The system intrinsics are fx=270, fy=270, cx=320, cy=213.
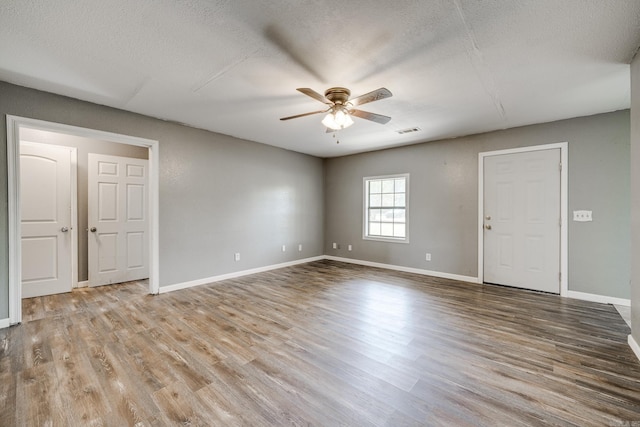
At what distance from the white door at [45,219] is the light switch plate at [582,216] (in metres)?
7.29

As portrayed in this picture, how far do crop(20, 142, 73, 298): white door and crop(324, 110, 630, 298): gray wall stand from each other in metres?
4.83

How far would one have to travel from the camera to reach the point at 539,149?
4.02 meters

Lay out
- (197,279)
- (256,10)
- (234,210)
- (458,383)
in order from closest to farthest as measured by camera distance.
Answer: (256,10)
(458,383)
(197,279)
(234,210)

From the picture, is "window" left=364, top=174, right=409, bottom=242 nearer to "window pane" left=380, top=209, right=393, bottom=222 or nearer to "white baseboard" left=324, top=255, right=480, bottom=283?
"window pane" left=380, top=209, right=393, bottom=222

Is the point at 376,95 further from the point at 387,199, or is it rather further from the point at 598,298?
the point at 598,298

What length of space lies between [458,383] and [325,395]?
3.11 feet

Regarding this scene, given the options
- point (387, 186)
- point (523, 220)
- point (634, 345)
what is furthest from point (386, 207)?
point (634, 345)

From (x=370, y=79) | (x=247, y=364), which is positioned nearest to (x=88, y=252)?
(x=247, y=364)

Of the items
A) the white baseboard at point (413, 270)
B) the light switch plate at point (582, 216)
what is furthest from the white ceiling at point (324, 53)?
the white baseboard at point (413, 270)

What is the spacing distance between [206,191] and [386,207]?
357cm

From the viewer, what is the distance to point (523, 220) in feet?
13.7

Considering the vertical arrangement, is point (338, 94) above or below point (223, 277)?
above

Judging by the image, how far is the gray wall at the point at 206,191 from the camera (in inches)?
121

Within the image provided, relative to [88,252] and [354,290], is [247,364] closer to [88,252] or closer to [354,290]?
[354,290]
